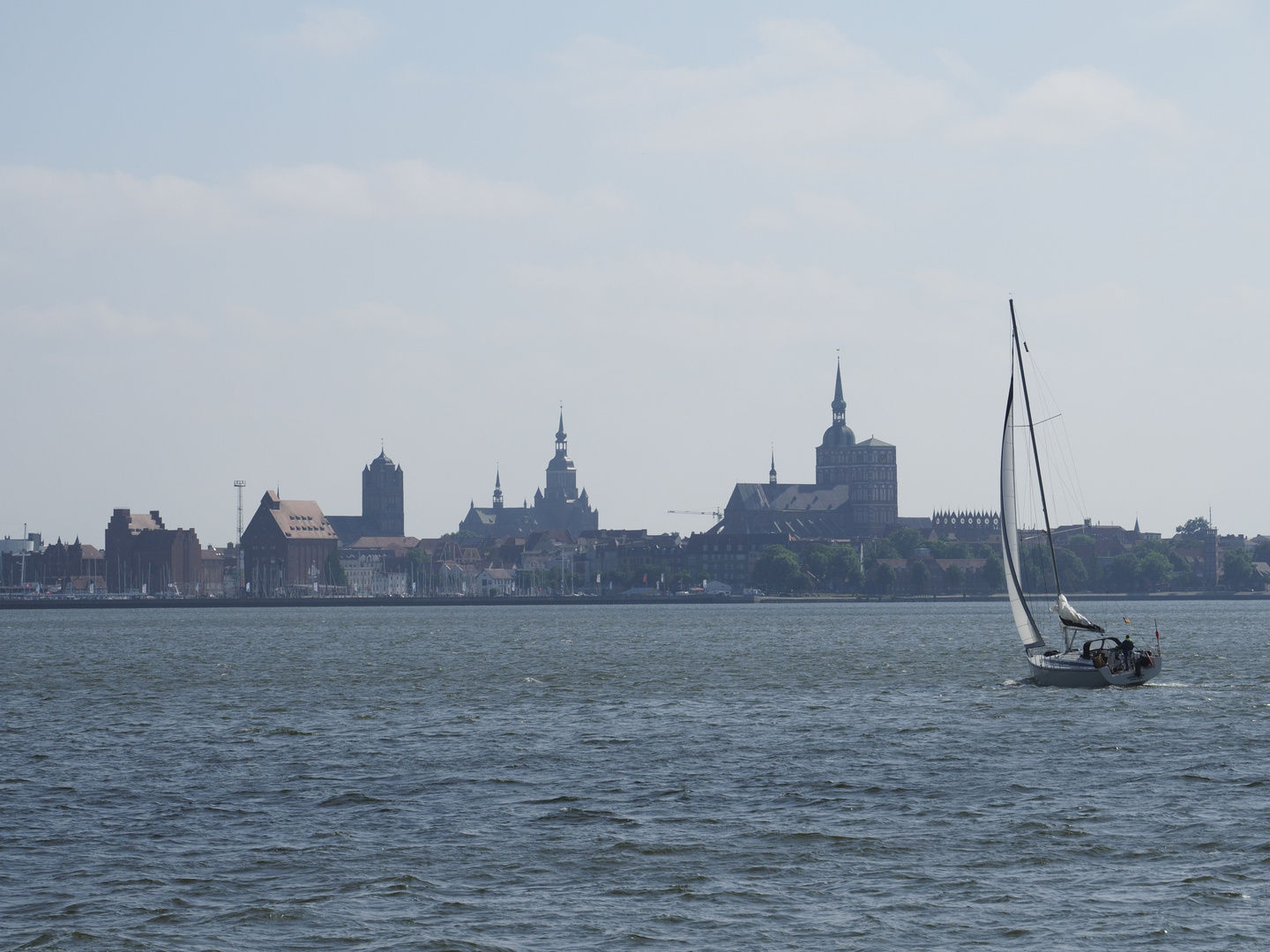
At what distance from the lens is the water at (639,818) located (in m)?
23.6

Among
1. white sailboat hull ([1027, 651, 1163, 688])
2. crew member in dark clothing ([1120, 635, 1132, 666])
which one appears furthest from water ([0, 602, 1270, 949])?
crew member in dark clothing ([1120, 635, 1132, 666])

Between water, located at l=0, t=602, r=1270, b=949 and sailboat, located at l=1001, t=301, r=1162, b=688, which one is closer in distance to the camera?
water, located at l=0, t=602, r=1270, b=949

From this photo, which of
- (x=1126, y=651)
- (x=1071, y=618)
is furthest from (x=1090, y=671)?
(x=1071, y=618)

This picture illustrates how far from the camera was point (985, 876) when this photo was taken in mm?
26453

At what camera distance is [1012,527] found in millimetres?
61875

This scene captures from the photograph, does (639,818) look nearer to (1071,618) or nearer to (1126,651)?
(1071,618)

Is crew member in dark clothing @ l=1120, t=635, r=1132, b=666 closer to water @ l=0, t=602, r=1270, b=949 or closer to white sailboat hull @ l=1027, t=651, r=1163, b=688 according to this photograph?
white sailboat hull @ l=1027, t=651, r=1163, b=688

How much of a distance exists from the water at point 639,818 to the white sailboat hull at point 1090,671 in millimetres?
780

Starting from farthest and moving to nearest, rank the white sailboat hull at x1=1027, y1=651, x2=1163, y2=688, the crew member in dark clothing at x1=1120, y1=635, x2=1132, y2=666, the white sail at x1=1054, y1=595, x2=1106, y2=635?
1. the crew member in dark clothing at x1=1120, y1=635, x2=1132, y2=666
2. the white sailboat hull at x1=1027, y1=651, x2=1163, y2=688
3. the white sail at x1=1054, y1=595, x2=1106, y2=635

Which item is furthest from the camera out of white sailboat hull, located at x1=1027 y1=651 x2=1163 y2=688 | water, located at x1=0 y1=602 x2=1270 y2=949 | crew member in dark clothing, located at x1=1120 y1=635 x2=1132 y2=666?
crew member in dark clothing, located at x1=1120 y1=635 x2=1132 y2=666

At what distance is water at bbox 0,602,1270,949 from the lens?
930 inches

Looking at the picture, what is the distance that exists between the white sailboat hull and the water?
78 centimetres

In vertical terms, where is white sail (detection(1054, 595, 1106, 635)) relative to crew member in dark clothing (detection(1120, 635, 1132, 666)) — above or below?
above

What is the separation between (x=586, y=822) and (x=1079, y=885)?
9.82 metres
